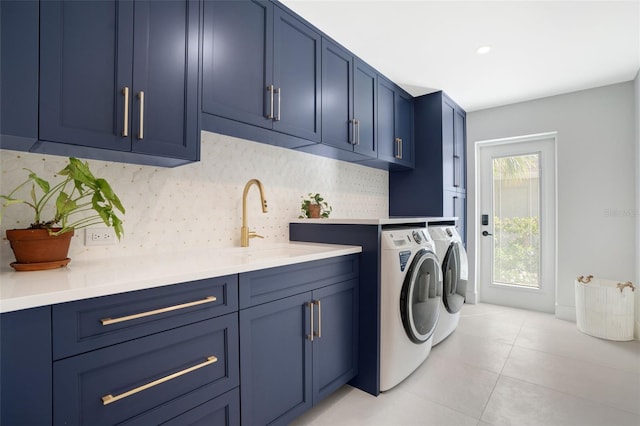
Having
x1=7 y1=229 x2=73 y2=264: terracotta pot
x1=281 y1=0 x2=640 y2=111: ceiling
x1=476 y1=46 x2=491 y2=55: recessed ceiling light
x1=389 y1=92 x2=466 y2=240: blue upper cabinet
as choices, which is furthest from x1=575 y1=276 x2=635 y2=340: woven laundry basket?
x1=7 y1=229 x2=73 y2=264: terracotta pot

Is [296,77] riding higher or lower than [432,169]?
higher

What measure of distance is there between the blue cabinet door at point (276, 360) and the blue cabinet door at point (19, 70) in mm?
1013

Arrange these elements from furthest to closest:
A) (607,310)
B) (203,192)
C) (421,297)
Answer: (607,310) → (421,297) → (203,192)

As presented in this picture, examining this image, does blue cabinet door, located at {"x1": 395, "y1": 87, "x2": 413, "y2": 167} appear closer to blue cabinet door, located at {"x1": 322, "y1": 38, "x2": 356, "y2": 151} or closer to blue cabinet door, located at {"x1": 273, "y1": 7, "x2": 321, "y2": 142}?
blue cabinet door, located at {"x1": 322, "y1": 38, "x2": 356, "y2": 151}

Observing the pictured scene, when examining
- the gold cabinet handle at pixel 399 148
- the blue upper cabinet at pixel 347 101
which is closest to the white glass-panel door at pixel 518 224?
the gold cabinet handle at pixel 399 148

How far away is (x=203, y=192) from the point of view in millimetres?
1890

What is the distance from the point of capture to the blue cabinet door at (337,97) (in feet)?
7.13

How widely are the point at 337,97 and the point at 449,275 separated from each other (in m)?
1.78

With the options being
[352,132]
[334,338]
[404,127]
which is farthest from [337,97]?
[334,338]

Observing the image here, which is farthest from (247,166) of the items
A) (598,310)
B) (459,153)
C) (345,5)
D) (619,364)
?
(598,310)

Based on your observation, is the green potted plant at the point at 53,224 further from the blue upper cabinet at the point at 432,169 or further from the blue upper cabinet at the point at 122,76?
the blue upper cabinet at the point at 432,169

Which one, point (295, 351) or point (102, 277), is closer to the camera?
point (102, 277)

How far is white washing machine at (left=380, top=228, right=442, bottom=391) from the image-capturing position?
6.30 feet

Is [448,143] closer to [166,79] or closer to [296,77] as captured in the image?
[296,77]
